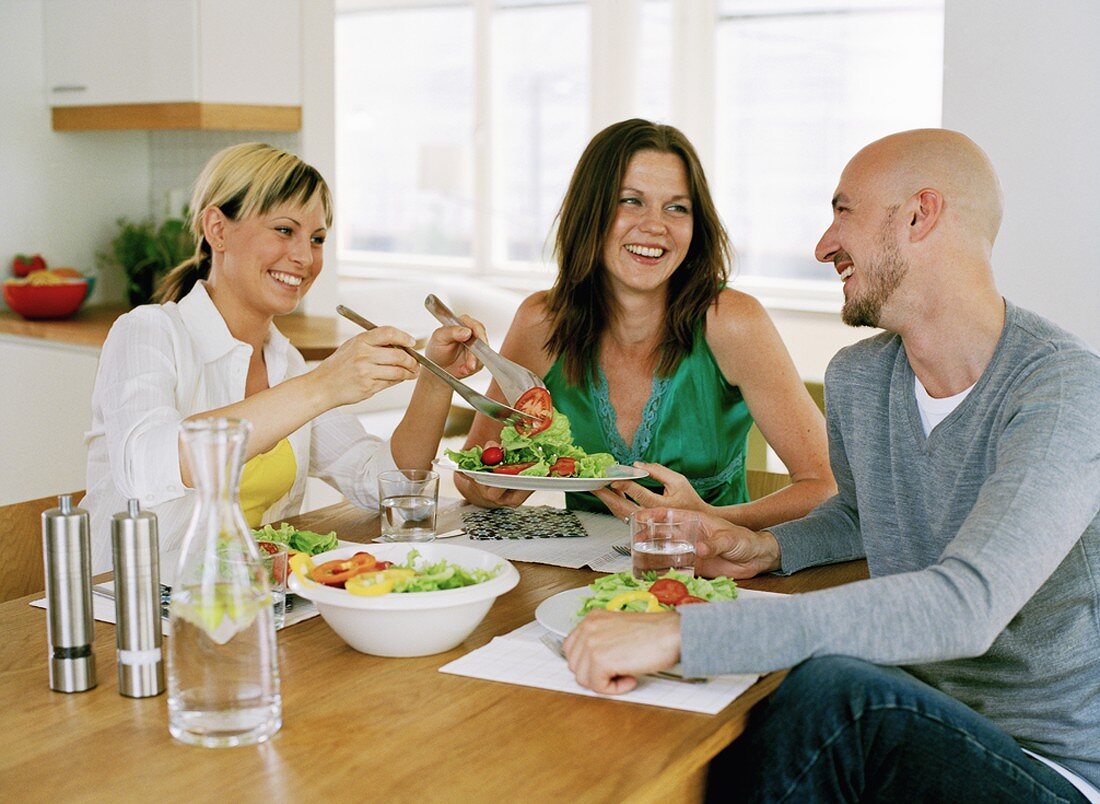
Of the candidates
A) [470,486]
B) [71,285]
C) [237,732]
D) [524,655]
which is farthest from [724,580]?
[71,285]

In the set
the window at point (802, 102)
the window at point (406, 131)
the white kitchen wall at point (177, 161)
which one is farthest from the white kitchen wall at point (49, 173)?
the window at point (406, 131)

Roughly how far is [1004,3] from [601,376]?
4.03ft

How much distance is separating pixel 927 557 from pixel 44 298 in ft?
11.4

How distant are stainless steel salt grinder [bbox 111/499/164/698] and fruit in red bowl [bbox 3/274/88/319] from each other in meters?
3.26

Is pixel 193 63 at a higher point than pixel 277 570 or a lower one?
higher

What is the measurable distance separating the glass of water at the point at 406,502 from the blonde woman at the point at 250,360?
16cm

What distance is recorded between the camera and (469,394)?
Result: 7.07ft

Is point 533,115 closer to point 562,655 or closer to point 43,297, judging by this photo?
point 43,297

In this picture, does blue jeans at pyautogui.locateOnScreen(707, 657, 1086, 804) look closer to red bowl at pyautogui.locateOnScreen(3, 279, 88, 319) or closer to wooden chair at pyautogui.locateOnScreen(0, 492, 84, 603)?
wooden chair at pyautogui.locateOnScreen(0, 492, 84, 603)

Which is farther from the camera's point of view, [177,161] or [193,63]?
[177,161]

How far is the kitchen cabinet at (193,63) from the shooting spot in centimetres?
418

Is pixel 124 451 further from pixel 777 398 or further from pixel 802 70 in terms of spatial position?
pixel 802 70

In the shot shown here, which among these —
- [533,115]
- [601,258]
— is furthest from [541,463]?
[533,115]

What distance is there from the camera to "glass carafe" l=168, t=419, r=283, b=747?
128cm
